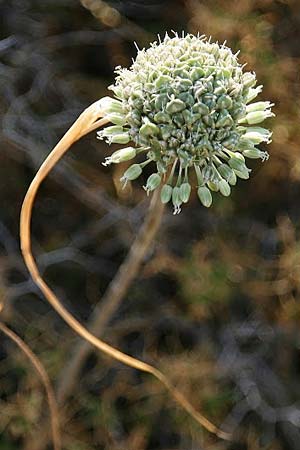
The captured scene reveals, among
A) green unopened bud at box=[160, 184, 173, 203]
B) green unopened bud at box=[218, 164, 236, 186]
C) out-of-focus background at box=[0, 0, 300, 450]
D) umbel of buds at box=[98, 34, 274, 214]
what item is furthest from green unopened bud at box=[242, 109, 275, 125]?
out-of-focus background at box=[0, 0, 300, 450]

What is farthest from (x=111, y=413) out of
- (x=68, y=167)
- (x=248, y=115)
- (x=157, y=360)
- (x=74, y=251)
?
(x=248, y=115)

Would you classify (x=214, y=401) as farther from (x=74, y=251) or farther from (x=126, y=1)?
(x=126, y=1)

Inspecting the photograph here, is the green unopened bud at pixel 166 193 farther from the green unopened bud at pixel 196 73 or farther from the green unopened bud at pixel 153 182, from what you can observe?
the green unopened bud at pixel 196 73

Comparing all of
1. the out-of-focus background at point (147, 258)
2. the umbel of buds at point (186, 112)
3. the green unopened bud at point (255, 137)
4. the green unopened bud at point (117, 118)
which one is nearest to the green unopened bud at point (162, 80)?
the umbel of buds at point (186, 112)

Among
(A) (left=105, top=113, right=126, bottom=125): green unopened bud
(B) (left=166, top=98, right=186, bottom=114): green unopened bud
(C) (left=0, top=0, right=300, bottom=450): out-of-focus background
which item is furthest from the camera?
(C) (left=0, top=0, right=300, bottom=450): out-of-focus background

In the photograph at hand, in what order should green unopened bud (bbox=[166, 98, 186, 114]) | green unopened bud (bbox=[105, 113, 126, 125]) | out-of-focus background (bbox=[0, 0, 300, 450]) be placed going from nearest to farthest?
green unopened bud (bbox=[166, 98, 186, 114]) → green unopened bud (bbox=[105, 113, 126, 125]) → out-of-focus background (bbox=[0, 0, 300, 450])

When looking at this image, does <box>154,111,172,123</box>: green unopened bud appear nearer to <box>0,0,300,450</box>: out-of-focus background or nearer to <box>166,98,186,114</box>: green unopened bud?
<box>166,98,186,114</box>: green unopened bud
